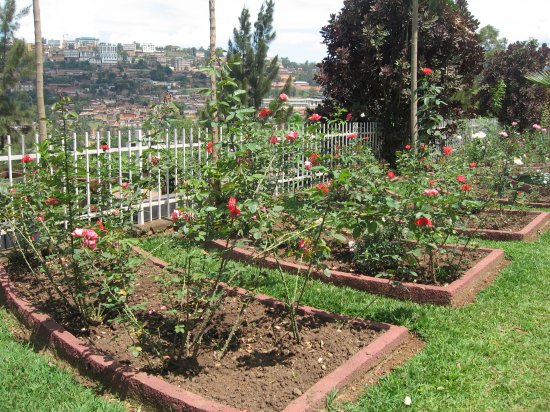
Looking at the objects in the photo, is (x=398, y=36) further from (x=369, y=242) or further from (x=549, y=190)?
(x=369, y=242)

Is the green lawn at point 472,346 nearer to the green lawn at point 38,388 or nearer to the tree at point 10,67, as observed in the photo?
the green lawn at point 38,388

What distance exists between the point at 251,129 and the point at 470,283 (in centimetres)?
252

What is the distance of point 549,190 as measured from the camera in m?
9.51

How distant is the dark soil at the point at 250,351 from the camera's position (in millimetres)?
3100

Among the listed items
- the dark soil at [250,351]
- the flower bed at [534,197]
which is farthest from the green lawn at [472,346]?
the flower bed at [534,197]

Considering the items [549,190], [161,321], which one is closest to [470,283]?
[161,321]

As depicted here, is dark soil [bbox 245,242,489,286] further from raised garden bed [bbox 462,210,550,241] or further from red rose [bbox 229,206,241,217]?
red rose [bbox 229,206,241,217]

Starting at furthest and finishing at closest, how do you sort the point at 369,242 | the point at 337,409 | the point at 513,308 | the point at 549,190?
the point at 549,190
the point at 369,242
the point at 513,308
the point at 337,409

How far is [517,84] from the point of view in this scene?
19609mm

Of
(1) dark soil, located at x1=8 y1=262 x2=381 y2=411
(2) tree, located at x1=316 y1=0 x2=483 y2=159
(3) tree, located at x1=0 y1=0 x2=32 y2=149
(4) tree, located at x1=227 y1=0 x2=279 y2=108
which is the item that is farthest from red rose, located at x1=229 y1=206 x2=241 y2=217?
(4) tree, located at x1=227 y1=0 x2=279 y2=108

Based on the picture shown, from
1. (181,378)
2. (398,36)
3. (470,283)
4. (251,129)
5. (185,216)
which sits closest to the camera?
(181,378)

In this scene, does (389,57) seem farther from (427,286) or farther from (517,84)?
(517,84)

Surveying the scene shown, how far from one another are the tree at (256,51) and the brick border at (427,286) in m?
13.5

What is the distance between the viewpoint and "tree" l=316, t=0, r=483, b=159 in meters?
11.9
